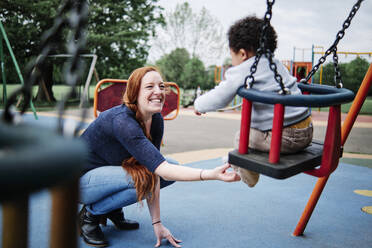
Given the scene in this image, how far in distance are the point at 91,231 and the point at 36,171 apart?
1.90 meters

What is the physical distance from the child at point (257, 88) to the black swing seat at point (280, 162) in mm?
71

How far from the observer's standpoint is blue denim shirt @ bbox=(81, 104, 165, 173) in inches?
69.7

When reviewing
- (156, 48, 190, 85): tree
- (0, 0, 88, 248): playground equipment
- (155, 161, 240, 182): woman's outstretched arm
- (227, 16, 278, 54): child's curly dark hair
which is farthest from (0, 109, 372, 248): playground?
(156, 48, 190, 85): tree

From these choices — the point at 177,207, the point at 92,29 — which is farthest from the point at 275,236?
the point at 92,29

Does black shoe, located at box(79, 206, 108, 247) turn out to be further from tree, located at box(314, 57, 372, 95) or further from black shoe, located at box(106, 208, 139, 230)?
tree, located at box(314, 57, 372, 95)

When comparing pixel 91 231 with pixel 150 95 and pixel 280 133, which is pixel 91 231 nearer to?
pixel 150 95

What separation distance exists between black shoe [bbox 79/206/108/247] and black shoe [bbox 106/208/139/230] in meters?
0.22

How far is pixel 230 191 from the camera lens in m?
3.15

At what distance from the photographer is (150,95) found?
1.95m

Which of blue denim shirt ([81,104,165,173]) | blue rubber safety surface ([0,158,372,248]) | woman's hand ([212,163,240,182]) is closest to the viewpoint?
woman's hand ([212,163,240,182])

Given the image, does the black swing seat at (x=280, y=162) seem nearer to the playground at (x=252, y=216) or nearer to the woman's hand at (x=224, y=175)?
the woman's hand at (x=224, y=175)

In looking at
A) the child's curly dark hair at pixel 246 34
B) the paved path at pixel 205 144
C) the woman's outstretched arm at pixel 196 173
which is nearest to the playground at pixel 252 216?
the woman's outstretched arm at pixel 196 173

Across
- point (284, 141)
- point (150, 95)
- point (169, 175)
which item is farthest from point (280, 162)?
point (150, 95)

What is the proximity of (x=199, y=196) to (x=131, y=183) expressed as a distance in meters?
1.17
